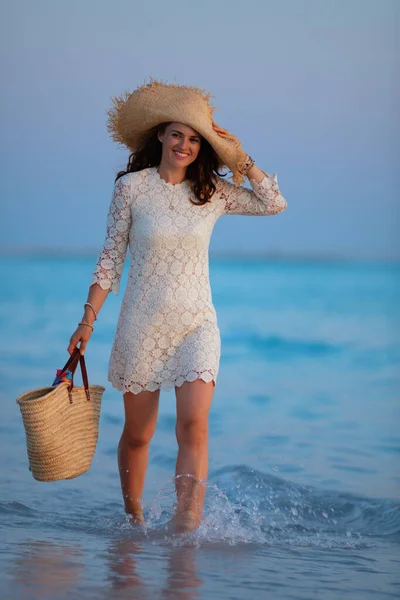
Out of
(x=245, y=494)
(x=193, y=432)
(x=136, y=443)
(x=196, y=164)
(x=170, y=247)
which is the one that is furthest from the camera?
(x=245, y=494)

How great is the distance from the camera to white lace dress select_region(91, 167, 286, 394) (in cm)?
455

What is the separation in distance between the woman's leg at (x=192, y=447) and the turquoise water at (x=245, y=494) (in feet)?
0.35

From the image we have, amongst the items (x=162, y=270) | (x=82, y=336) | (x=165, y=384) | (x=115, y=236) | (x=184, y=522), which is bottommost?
(x=184, y=522)

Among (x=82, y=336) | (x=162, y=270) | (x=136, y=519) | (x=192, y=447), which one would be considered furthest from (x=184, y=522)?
(x=162, y=270)

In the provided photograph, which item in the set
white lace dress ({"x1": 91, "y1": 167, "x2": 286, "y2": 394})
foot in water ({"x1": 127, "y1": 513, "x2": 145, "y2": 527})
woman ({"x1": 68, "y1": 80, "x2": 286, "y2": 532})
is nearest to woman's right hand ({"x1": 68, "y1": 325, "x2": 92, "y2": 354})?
woman ({"x1": 68, "y1": 80, "x2": 286, "y2": 532})

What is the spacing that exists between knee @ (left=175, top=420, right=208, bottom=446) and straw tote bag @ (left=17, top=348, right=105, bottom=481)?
0.41 metres

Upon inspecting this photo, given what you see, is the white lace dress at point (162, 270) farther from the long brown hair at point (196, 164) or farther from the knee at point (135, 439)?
the knee at point (135, 439)

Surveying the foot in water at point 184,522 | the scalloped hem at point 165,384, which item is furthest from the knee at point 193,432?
the foot in water at point 184,522

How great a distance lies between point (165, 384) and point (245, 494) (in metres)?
1.38

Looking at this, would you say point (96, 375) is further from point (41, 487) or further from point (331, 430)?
point (41, 487)

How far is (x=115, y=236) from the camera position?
15.4 ft

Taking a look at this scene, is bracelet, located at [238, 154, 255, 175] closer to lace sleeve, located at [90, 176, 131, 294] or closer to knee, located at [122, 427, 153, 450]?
lace sleeve, located at [90, 176, 131, 294]

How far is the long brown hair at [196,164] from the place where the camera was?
4.62m

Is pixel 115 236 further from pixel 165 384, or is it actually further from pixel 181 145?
pixel 165 384
